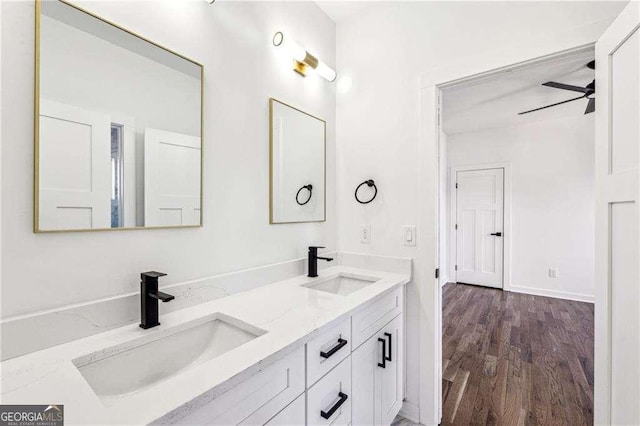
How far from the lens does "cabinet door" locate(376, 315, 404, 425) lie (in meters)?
1.46

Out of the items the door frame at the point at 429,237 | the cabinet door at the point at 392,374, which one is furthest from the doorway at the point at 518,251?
the cabinet door at the point at 392,374

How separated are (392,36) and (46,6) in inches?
67.1

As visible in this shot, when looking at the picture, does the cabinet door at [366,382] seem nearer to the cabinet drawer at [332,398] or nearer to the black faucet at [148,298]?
the cabinet drawer at [332,398]

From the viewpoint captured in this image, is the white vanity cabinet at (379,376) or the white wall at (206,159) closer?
the white wall at (206,159)

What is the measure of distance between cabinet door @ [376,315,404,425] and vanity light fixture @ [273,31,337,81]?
1.56 meters

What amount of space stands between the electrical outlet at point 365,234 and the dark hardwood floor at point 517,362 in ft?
3.88

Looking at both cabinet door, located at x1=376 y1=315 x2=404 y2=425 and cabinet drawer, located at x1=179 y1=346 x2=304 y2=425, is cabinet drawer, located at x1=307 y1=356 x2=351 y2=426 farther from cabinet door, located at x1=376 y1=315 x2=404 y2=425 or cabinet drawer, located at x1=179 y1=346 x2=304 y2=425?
cabinet door, located at x1=376 y1=315 x2=404 y2=425

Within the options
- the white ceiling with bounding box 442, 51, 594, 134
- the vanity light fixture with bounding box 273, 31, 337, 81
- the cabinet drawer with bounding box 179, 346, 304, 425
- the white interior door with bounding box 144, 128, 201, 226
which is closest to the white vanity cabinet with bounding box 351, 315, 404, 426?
the cabinet drawer with bounding box 179, 346, 304, 425

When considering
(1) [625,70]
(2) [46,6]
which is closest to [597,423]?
(1) [625,70]

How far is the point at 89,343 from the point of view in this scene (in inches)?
34.7

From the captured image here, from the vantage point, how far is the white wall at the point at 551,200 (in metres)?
3.91

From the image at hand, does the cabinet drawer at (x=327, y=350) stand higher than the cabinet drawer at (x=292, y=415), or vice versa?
the cabinet drawer at (x=327, y=350)

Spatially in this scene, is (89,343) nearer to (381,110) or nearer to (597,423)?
(381,110)

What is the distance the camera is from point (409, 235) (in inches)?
70.1
